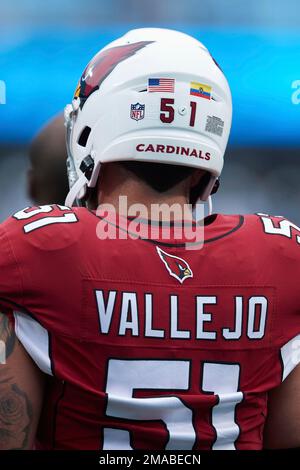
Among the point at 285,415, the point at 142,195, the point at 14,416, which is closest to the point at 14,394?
the point at 14,416

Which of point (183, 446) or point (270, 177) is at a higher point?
point (270, 177)

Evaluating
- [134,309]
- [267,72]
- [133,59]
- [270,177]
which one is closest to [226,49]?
[267,72]

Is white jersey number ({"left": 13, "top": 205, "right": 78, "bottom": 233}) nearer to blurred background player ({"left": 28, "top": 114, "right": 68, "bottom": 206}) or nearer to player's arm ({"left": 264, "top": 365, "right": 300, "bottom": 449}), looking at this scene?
player's arm ({"left": 264, "top": 365, "right": 300, "bottom": 449})

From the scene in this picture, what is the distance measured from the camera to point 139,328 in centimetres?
128

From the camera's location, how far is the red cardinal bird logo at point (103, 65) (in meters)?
1.52

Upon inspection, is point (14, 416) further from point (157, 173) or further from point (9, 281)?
point (157, 173)

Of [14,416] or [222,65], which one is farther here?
[222,65]

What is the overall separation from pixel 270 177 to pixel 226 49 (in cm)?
100

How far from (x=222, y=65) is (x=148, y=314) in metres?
4.18

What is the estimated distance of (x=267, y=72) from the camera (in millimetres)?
5230

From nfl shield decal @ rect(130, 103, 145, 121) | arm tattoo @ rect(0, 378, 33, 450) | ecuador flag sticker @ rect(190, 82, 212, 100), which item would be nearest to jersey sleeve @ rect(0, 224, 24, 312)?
arm tattoo @ rect(0, 378, 33, 450)

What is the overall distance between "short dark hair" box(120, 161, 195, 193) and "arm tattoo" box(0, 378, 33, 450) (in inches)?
18.6
